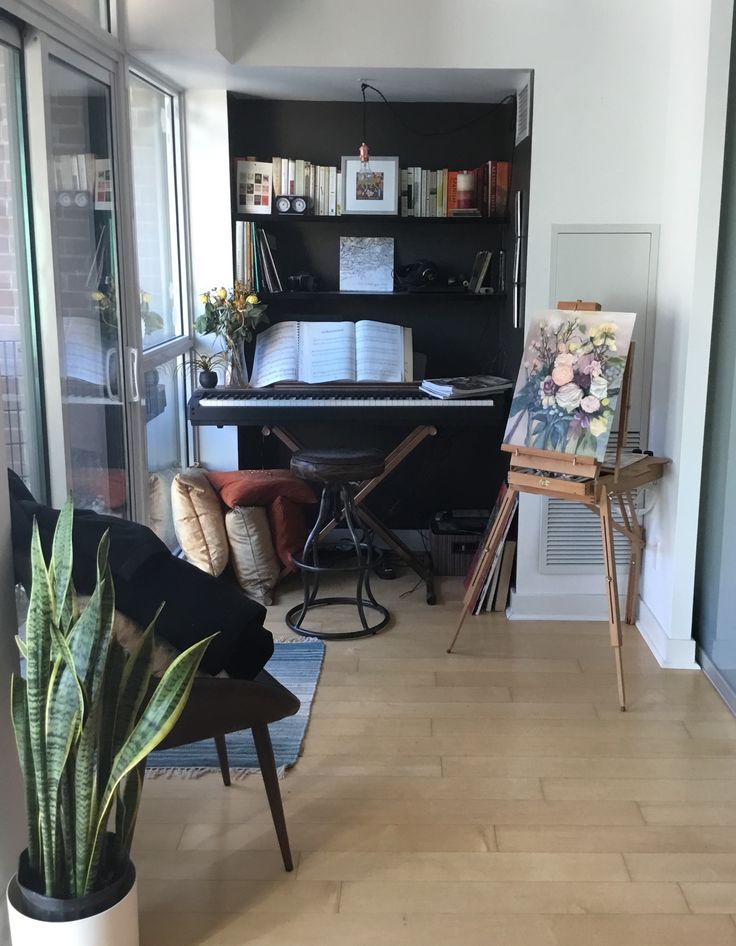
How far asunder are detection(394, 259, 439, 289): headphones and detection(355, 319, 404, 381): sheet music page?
0.70ft

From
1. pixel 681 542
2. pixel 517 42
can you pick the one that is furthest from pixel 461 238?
pixel 681 542

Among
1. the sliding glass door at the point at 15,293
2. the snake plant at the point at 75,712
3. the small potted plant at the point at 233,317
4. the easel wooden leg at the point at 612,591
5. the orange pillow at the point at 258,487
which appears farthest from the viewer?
the small potted plant at the point at 233,317

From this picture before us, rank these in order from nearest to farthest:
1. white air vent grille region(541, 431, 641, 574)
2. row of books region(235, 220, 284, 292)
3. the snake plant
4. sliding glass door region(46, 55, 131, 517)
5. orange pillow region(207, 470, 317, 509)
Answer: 1. the snake plant
2. sliding glass door region(46, 55, 131, 517)
3. white air vent grille region(541, 431, 641, 574)
4. orange pillow region(207, 470, 317, 509)
5. row of books region(235, 220, 284, 292)

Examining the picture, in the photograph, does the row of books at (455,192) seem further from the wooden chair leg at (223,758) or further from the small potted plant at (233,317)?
the wooden chair leg at (223,758)

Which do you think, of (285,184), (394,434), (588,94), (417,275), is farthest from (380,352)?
(588,94)

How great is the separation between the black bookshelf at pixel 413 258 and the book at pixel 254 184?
0.06 metres

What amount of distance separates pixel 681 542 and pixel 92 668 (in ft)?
7.91

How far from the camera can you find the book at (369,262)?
4.65 metres

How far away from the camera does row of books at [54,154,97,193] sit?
9.77 ft

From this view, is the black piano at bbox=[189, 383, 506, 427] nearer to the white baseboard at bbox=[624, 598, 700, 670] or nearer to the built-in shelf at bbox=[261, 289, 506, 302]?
the built-in shelf at bbox=[261, 289, 506, 302]

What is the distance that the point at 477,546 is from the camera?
4.55 m

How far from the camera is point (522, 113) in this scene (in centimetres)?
405

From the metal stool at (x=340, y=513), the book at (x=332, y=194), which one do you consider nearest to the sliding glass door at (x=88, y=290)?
the metal stool at (x=340, y=513)

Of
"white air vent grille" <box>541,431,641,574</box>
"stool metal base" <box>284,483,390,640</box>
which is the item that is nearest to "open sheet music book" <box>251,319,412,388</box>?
"stool metal base" <box>284,483,390,640</box>
